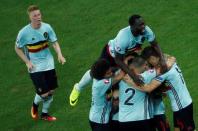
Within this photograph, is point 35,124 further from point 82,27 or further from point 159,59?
point 82,27

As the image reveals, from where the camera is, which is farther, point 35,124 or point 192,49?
point 192,49

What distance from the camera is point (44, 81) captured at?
11844 millimetres

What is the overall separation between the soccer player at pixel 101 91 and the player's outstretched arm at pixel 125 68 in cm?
14

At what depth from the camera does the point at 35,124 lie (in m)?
12.1

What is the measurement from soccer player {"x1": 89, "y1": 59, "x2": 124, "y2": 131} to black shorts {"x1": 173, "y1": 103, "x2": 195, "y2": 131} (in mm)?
1160

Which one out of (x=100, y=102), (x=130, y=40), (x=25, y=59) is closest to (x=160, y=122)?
(x=100, y=102)

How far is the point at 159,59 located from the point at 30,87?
571cm

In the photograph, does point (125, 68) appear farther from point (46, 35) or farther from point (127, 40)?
point (46, 35)

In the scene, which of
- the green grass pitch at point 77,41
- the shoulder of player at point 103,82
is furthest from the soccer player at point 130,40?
the green grass pitch at point 77,41

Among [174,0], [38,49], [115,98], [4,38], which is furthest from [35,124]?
[174,0]

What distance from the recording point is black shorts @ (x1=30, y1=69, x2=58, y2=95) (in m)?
11.8

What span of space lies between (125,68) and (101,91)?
68 cm

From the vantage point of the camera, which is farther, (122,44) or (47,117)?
(47,117)

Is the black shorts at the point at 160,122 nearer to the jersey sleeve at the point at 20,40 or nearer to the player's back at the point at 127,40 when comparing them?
the player's back at the point at 127,40
